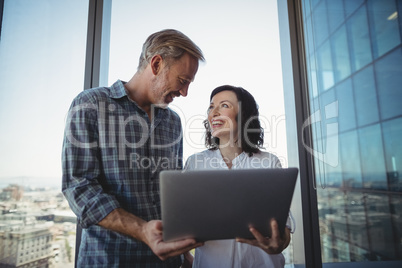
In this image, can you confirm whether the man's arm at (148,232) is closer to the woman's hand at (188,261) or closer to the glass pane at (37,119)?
the woman's hand at (188,261)

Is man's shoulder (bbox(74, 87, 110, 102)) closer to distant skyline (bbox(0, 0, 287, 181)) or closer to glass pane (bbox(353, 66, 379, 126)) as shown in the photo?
distant skyline (bbox(0, 0, 287, 181))

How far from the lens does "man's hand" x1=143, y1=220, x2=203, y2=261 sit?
73 centimetres

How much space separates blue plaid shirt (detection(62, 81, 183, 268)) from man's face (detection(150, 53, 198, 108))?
0.41 ft

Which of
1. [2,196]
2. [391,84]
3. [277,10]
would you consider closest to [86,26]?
[2,196]

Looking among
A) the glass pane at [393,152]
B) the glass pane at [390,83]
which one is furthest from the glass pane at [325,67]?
the glass pane at [393,152]

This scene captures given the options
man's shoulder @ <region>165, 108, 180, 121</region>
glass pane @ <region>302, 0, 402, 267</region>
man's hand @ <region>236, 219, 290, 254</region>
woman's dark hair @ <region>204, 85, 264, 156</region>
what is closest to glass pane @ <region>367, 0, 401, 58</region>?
glass pane @ <region>302, 0, 402, 267</region>

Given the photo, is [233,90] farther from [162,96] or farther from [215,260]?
[215,260]

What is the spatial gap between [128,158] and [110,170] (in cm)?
8

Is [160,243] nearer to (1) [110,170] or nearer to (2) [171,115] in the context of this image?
(1) [110,170]

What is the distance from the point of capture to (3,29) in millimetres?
1540

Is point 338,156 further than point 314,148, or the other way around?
point 338,156

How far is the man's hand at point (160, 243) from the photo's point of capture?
727 mm

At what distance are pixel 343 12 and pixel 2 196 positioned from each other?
3.03 metres

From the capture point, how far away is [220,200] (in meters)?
0.68
